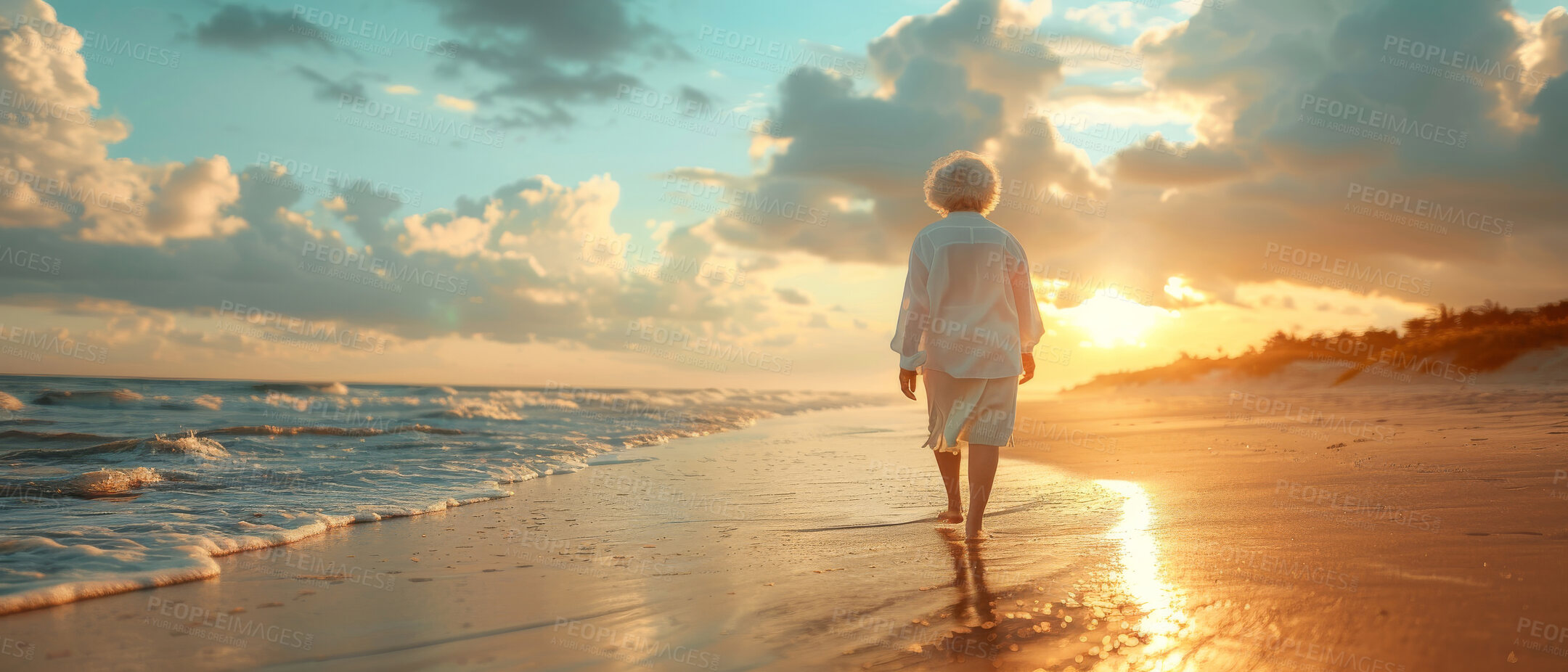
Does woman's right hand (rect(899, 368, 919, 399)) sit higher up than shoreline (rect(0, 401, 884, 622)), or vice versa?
woman's right hand (rect(899, 368, 919, 399))

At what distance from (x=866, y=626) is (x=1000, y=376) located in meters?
1.86

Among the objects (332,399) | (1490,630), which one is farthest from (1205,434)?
(332,399)

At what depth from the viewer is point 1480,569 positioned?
8.15ft

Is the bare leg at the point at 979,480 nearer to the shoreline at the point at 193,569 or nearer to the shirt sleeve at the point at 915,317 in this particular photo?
the shirt sleeve at the point at 915,317

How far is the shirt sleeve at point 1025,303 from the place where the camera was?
157 inches

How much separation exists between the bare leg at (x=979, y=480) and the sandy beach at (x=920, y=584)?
6.4 inches

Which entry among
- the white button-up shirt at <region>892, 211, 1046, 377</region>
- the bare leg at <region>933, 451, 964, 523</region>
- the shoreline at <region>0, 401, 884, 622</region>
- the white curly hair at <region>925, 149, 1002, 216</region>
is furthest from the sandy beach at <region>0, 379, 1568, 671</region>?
the white curly hair at <region>925, 149, 1002, 216</region>

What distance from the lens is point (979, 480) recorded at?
3.78 m

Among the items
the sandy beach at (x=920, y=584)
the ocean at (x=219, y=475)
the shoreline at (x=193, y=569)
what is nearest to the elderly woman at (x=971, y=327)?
the sandy beach at (x=920, y=584)

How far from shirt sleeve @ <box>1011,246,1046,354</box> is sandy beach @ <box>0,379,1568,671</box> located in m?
0.95

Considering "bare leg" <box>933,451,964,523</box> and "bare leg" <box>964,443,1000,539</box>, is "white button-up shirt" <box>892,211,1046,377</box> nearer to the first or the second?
"bare leg" <box>964,443,1000,539</box>

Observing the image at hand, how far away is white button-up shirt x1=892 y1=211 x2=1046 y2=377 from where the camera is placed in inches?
152

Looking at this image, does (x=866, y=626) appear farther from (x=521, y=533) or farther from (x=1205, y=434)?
(x=1205, y=434)

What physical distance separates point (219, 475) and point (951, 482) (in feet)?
19.9
